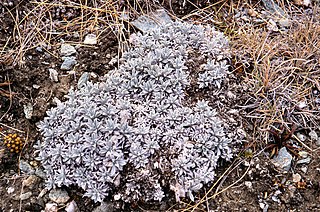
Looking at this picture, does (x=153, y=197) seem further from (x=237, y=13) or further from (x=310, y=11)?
(x=310, y=11)

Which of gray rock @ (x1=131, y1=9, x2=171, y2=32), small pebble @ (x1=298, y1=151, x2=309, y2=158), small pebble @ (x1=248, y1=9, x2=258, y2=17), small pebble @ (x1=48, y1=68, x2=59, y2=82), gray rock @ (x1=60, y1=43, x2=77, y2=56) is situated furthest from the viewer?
small pebble @ (x1=248, y1=9, x2=258, y2=17)

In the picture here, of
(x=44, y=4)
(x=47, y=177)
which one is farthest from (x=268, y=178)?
(x=44, y=4)

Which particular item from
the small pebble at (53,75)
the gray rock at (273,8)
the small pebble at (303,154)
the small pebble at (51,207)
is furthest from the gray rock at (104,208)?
the gray rock at (273,8)

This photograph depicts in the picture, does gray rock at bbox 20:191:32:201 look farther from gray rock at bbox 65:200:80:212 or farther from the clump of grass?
the clump of grass

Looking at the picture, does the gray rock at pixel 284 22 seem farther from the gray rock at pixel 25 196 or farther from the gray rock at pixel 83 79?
the gray rock at pixel 25 196

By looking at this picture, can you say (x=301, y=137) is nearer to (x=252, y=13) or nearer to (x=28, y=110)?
(x=252, y=13)

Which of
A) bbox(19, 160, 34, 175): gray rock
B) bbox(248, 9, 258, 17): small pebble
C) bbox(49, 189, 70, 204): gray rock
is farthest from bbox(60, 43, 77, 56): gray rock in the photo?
bbox(248, 9, 258, 17): small pebble
